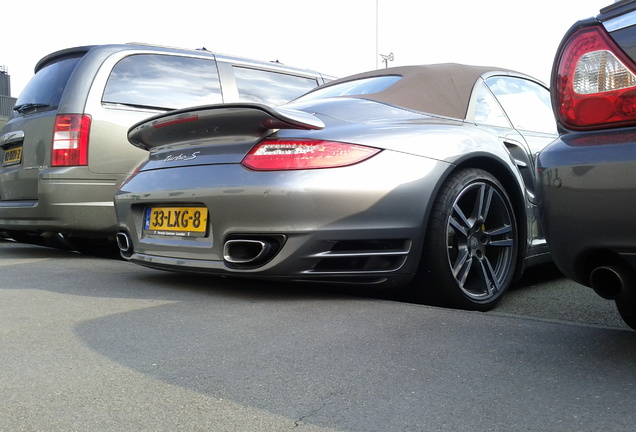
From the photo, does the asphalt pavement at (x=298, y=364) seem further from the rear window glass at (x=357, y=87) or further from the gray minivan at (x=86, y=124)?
the gray minivan at (x=86, y=124)

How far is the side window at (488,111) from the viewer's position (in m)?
3.88

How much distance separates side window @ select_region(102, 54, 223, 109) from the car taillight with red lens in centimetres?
237

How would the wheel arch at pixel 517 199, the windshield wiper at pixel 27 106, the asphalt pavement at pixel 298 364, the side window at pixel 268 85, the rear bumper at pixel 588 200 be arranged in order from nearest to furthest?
the asphalt pavement at pixel 298 364
the rear bumper at pixel 588 200
the wheel arch at pixel 517 199
the windshield wiper at pixel 27 106
the side window at pixel 268 85

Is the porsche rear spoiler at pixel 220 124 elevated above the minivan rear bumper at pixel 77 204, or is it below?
above

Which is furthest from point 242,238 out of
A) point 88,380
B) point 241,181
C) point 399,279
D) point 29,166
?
point 29,166

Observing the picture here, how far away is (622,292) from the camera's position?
2193 mm

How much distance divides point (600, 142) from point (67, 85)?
3986 millimetres

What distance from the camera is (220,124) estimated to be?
3.35m

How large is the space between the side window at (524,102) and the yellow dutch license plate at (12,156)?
345cm

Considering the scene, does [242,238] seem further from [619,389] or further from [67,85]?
[67,85]

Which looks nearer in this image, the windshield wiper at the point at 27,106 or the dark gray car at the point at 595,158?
the dark gray car at the point at 595,158

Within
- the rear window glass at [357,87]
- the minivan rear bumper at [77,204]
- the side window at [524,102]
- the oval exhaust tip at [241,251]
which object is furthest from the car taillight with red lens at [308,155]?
the minivan rear bumper at [77,204]

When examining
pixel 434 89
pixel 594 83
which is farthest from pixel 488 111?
pixel 594 83

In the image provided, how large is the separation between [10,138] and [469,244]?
3826 mm
